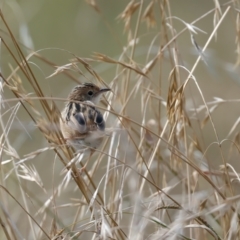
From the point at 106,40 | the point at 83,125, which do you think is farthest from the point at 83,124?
the point at 106,40

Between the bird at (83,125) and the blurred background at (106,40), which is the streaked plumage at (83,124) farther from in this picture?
the blurred background at (106,40)

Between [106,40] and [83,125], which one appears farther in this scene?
[106,40]

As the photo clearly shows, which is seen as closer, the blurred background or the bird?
the bird

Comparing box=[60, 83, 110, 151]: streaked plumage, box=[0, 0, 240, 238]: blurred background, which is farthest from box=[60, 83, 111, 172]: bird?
box=[0, 0, 240, 238]: blurred background

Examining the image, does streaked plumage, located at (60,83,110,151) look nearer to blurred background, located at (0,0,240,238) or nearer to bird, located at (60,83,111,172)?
bird, located at (60,83,111,172)

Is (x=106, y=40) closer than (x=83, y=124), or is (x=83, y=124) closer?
(x=83, y=124)

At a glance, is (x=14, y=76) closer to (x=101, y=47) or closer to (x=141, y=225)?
(x=141, y=225)

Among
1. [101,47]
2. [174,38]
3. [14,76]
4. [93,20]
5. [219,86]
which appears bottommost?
[219,86]

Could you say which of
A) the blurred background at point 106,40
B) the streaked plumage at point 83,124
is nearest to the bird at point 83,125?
the streaked plumage at point 83,124

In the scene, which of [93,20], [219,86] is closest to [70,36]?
[93,20]

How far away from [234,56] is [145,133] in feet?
20.6

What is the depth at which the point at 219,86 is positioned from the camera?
31.7ft

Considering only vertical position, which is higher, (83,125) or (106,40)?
(83,125)

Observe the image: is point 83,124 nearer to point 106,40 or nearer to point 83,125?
point 83,125
